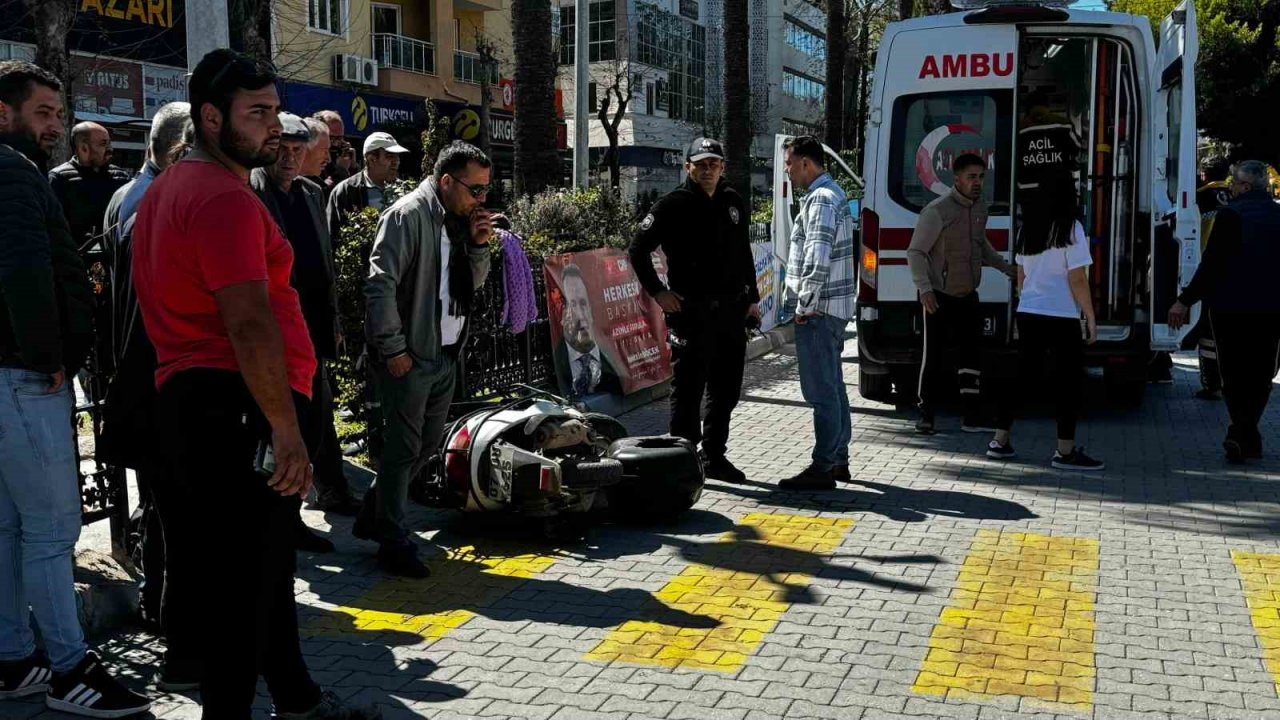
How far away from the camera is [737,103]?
1778 cm

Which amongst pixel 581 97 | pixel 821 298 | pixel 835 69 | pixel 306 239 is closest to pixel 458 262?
pixel 306 239

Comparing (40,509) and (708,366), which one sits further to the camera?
(708,366)

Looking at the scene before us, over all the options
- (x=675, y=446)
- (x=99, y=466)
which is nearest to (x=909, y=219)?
(x=675, y=446)

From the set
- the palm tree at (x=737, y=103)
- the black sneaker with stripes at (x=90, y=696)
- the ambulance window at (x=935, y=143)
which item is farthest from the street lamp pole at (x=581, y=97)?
the black sneaker with stripes at (x=90, y=696)

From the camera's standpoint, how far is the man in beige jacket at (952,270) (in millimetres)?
9367

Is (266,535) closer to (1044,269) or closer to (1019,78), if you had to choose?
(1044,269)

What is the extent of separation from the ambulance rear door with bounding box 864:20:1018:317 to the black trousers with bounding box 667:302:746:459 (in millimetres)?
2826

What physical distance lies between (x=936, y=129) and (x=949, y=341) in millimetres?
1864

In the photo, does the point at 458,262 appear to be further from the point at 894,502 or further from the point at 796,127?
the point at 796,127

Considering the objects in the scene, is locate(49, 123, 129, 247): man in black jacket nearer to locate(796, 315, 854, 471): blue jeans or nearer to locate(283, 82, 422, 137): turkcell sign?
locate(796, 315, 854, 471): blue jeans

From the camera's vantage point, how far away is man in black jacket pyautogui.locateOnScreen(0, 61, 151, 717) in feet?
13.3

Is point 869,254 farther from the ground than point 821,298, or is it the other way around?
point 869,254

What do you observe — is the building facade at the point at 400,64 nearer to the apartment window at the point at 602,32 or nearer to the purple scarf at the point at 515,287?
the apartment window at the point at 602,32

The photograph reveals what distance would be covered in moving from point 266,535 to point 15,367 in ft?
3.99
